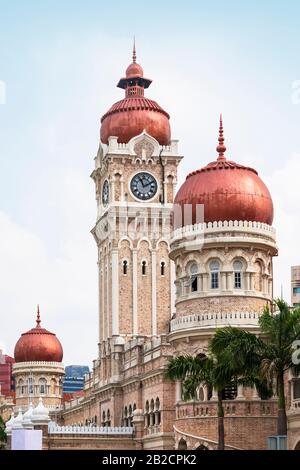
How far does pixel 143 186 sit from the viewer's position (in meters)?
79.1

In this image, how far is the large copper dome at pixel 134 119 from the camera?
7888 cm

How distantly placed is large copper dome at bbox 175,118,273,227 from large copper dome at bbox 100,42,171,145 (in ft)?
79.6

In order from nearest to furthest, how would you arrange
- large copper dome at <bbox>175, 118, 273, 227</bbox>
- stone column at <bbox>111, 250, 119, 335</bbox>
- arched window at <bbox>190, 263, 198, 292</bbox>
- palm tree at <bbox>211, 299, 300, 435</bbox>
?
palm tree at <bbox>211, 299, 300, 435</bbox> → large copper dome at <bbox>175, 118, 273, 227</bbox> → arched window at <bbox>190, 263, 198, 292</bbox> → stone column at <bbox>111, 250, 119, 335</bbox>

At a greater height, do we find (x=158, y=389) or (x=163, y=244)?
(x=163, y=244)

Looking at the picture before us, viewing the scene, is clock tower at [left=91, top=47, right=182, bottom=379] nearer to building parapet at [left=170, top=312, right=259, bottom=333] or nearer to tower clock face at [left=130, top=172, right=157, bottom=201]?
tower clock face at [left=130, top=172, right=157, bottom=201]

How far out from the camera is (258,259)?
53719mm

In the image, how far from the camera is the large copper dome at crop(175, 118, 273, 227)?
174ft

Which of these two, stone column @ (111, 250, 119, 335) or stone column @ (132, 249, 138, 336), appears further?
stone column @ (132, 249, 138, 336)

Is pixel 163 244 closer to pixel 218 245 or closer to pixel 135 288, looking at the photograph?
pixel 135 288

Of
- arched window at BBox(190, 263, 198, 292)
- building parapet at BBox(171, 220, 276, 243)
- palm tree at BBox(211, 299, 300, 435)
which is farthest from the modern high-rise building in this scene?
palm tree at BBox(211, 299, 300, 435)

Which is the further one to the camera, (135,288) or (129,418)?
(135,288)

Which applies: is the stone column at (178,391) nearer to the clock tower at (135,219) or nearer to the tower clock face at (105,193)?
the clock tower at (135,219)
